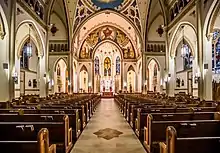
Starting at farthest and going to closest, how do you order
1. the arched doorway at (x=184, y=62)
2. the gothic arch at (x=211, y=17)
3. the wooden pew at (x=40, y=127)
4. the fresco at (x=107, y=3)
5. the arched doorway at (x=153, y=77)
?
the arched doorway at (x=153, y=77) → the fresco at (x=107, y=3) → the arched doorway at (x=184, y=62) → the gothic arch at (x=211, y=17) → the wooden pew at (x=40, y=127)

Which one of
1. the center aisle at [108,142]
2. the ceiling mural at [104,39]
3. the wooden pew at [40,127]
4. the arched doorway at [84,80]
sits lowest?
the center aisle at [108,142]

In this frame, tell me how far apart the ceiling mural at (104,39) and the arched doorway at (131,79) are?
2.09m

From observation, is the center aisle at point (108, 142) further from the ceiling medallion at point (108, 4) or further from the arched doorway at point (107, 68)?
the arched doorway at point (107, 68)

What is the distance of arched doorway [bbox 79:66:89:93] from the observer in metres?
40.4

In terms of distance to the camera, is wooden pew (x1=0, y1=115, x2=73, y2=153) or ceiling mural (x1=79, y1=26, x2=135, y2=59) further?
ceiling mural (x1=79, y1=26, x2=135, y2=59)

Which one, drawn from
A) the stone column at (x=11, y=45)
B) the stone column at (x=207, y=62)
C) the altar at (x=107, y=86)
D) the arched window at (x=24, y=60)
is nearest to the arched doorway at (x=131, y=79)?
the altar at (x=107, y=86)

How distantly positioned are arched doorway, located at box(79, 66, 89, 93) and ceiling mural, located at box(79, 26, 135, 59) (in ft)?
7.88

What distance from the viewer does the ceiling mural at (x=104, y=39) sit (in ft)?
127

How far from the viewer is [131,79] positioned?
135ft

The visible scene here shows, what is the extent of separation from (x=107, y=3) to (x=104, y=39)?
10453 mm

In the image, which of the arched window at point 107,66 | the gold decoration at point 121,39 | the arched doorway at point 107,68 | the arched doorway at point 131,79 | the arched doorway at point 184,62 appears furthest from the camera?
the arched window at point 107,66

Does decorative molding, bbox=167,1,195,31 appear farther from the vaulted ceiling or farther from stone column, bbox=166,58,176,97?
the vaulted ceiling

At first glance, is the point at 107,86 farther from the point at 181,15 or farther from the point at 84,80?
the point at 181,15

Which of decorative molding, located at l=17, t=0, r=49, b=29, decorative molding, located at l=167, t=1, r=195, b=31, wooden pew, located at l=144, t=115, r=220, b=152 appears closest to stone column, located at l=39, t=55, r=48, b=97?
decorative molding, located at l=17, t=0, r=49, b=29
